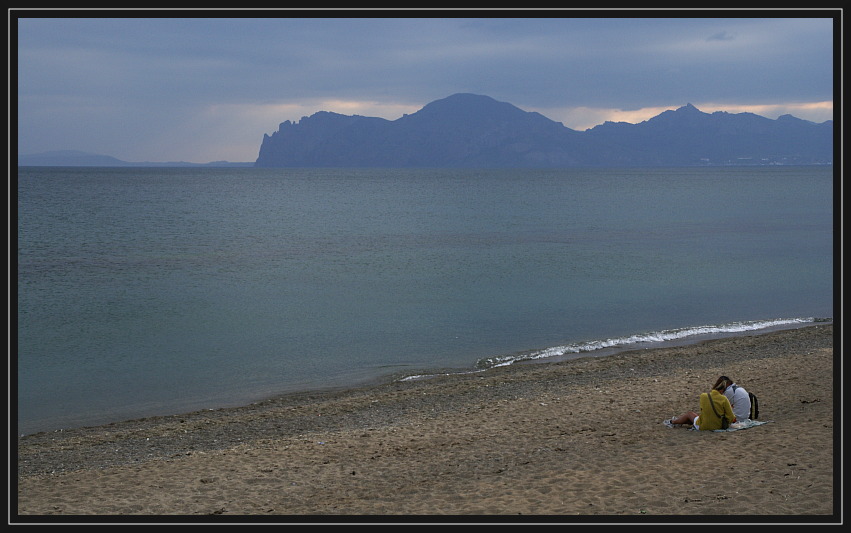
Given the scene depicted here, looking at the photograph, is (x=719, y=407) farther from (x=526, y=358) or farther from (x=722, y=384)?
(x=526, y=358)

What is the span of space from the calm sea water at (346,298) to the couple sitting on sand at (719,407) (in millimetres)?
8152

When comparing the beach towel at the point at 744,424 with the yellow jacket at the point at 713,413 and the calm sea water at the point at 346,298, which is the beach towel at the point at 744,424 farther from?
the calm sea water at the point at 346,298

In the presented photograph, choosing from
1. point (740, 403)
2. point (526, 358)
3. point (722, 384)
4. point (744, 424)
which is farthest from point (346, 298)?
point (744, 424)

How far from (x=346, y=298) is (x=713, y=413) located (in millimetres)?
19959

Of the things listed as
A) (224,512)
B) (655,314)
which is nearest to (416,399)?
(224,512)

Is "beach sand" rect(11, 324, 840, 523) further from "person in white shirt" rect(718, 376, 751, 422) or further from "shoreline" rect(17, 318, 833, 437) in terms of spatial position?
"shoreline" rect(17, 318, 833, 437)

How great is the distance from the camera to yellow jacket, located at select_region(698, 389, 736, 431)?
11.2 m

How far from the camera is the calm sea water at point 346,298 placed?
61.0 ft

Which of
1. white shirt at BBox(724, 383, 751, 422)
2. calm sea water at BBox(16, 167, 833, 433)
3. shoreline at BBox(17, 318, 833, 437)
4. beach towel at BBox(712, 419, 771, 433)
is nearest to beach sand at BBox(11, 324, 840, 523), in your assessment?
beach towel at BBox(712, 419, 771, 433)

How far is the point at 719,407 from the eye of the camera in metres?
11.2

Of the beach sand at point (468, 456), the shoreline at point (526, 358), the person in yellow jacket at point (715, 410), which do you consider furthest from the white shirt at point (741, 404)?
the shoreline at point (526, 358)

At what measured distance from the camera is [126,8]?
5.27 metres
